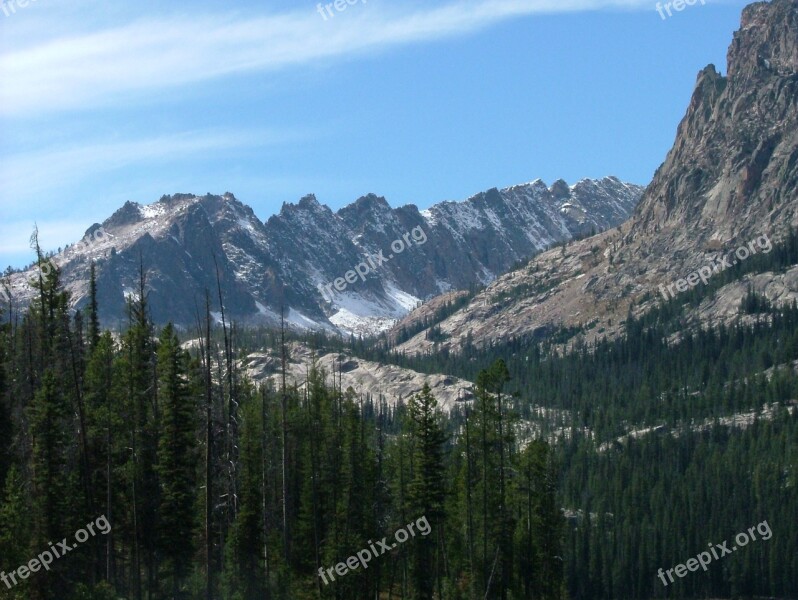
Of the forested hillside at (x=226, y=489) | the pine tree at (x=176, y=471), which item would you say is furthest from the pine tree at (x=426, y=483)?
the pine tree at (x=176, y=471)

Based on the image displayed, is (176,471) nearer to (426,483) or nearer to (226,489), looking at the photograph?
(226,489)

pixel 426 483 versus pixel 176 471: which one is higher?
pixel 176 471

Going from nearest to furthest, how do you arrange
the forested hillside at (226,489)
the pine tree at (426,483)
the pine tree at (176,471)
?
the forested hillside at (226,489) < the pine tree at (176,471) < the pine tree at (426,483)

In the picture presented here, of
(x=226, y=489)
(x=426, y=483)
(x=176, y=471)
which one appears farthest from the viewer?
(x=426, y=483)

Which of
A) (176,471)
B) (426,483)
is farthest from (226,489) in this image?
(426,483)

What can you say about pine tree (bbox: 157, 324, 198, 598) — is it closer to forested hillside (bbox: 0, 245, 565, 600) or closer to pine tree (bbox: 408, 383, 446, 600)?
forested hillside (bbox: 0, 245, 565, 600)

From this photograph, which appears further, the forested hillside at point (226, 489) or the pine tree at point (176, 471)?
the pine tree at point (176, 471)

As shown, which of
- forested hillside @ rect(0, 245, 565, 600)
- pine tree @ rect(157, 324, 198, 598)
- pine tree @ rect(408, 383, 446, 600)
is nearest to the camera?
forested hillside @ rect(0, 245, 565, 600)

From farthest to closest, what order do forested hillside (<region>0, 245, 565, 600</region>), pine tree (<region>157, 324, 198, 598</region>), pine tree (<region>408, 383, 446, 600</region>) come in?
1. pine tree (<region>408, 383, 446, 600</region>)
2. pine tree (<region>157, 324, 198, 598</region>)
3. forested hillside (<region>0, 245, 565, 600</region>)

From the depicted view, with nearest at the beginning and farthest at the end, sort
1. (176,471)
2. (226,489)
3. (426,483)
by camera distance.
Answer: (176,471), (226,489), (426,483)

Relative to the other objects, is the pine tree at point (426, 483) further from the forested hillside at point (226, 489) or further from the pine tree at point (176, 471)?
the pine tree at point (176, 471)

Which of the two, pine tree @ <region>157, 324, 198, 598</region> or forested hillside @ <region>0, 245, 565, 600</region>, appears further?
pine tree @ <region>157, 324, 198, 598</region>

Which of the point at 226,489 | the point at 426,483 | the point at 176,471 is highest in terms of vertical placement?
the point at 176,471

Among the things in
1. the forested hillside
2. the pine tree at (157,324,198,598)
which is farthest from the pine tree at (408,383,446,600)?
the pine tree at (157,324,198,598)
